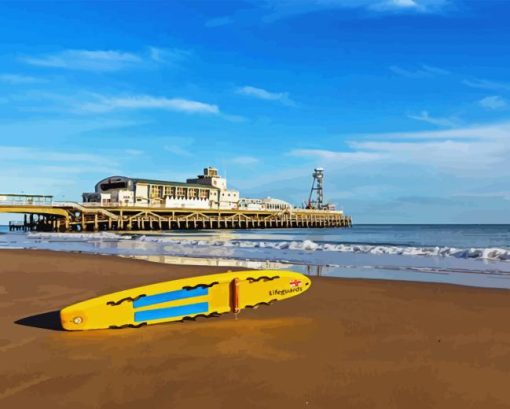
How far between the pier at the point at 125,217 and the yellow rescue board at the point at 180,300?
191 feet

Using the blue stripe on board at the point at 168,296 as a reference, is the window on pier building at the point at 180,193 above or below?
above

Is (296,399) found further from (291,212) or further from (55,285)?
(291,212)

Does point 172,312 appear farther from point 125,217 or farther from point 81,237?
point 125,217

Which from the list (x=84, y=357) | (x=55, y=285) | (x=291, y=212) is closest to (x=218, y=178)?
(x=291, y=212)

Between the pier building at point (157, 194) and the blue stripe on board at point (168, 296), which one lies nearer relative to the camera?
the blue stripe on board at point (168, 296)

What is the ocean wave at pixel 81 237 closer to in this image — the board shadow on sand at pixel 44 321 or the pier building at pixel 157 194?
the pier building at pixel 157 194

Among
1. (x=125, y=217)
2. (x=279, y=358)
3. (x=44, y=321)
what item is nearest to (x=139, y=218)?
(x=125, y=217)

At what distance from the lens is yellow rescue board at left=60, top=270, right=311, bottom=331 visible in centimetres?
647

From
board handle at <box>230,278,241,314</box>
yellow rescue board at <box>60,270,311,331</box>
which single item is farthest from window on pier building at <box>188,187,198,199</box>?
board handle at <box>230,278,241,314</box>

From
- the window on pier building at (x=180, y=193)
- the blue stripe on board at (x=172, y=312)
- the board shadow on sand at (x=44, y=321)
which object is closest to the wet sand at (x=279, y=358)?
the board shadow on sand at (x=44, y=321)

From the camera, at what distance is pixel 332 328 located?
265 inches

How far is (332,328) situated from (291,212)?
293 feet

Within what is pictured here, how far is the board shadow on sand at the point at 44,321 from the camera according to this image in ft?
22.2

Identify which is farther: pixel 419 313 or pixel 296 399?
pixel 419 313
